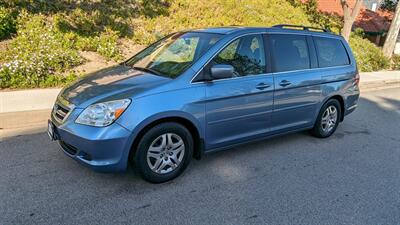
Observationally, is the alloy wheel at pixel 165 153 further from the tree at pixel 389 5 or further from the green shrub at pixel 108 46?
the tree at pixel 389 5

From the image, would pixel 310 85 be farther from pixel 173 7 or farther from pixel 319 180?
pixel 173 7

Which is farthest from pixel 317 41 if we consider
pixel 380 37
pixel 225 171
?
pixel 380 37

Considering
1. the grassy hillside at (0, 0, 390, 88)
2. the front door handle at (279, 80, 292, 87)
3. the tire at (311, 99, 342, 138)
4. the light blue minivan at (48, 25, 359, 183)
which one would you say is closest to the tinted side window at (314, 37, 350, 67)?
the light blue minivan at (48, 25, 359, 183)

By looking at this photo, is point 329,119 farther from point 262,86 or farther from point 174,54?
point 174,54

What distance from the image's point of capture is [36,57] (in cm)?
731

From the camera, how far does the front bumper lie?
3.18 metres

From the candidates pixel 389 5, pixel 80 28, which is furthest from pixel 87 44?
pixel 389 5

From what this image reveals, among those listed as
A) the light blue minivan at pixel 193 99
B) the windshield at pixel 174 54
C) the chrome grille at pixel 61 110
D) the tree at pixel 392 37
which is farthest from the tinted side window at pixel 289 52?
the tree at pixel 392 37

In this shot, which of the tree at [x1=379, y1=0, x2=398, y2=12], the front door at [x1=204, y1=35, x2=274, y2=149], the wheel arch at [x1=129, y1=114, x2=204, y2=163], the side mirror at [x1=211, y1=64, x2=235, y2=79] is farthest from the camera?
the tree at [x1=379, y1=0, x2=398, y2=12]

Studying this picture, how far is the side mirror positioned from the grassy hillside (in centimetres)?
478

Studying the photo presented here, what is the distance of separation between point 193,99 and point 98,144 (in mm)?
1073

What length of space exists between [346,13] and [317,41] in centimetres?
1068

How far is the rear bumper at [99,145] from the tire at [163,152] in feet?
0.62

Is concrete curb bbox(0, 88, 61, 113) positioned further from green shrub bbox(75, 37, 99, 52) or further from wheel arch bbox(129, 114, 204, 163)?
wheel arch bbox(129, 114, 204, 163)
